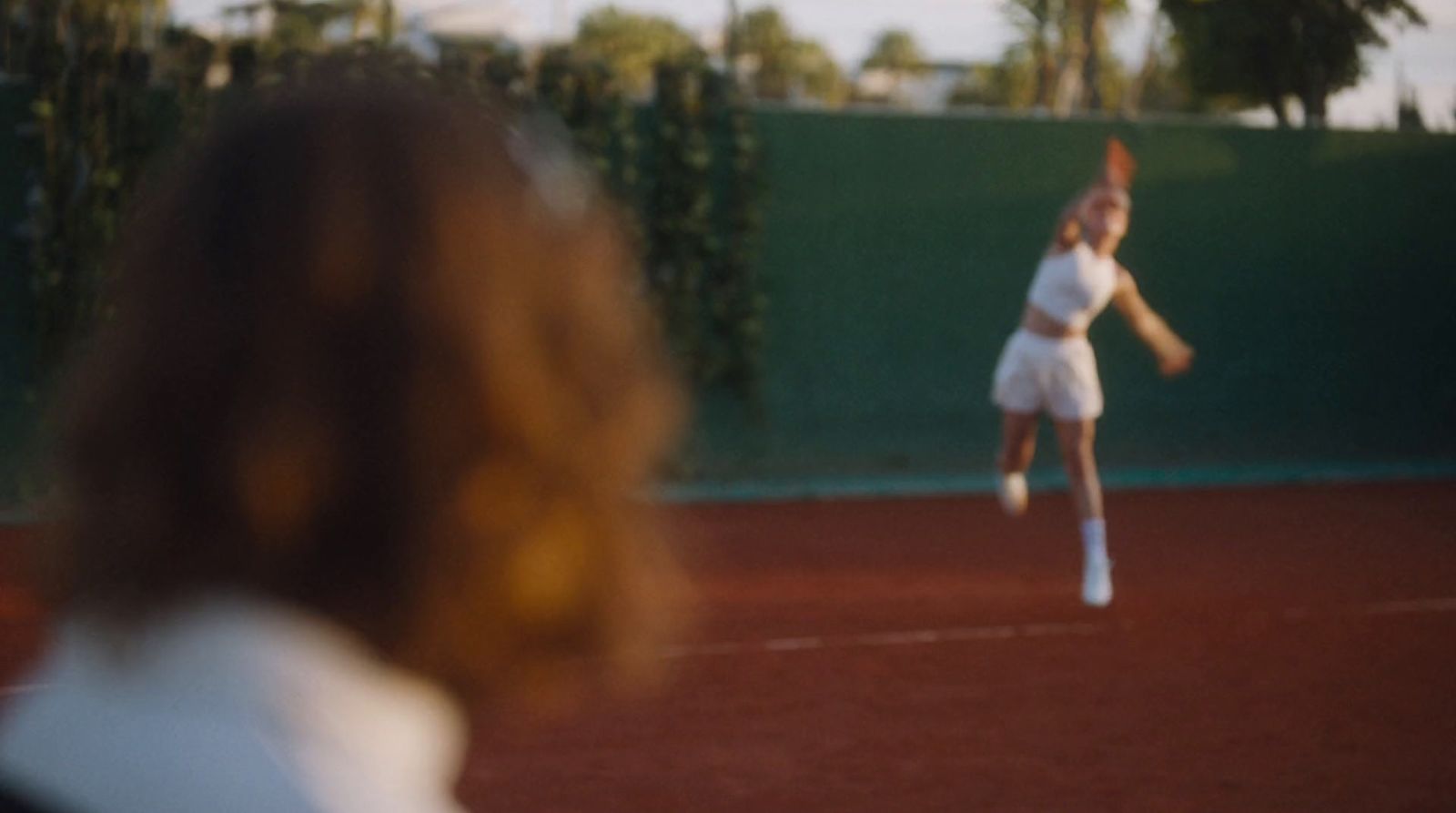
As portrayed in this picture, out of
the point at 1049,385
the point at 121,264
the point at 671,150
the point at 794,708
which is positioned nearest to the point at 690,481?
the point at 671,150

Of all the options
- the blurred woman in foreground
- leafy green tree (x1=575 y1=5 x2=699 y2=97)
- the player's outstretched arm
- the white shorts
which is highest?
the blurred woman in foreground

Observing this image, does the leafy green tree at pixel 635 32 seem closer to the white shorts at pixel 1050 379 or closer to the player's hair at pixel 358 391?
the white shorts at pixel 1050 379

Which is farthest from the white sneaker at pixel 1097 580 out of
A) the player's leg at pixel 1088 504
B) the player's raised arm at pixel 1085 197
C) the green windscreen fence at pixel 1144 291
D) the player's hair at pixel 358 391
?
the player's hair at pixel 358 391

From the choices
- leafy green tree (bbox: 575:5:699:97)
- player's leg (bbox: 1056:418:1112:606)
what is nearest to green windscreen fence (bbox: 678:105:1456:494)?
player's leg (bbox: 1056:418:1112:606)

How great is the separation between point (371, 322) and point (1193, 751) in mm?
5269

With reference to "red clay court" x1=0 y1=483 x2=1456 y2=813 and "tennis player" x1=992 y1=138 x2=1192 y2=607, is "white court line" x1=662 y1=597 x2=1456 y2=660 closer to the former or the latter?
"red clay court" x1=0 y1=483 x2=1456 y2=813

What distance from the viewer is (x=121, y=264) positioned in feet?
3.22

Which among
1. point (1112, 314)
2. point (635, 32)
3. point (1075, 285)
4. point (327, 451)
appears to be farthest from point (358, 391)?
point (635, 32)

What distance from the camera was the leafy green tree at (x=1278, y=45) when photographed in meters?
22.9

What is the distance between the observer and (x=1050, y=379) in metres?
8.34

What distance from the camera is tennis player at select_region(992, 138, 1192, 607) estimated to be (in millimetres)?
8172

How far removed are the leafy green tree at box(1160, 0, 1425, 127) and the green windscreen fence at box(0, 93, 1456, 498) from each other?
6.85 metres

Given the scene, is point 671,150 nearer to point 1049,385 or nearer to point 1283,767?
point 1049,385

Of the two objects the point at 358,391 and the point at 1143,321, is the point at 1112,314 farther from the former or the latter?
the point at 358,391
